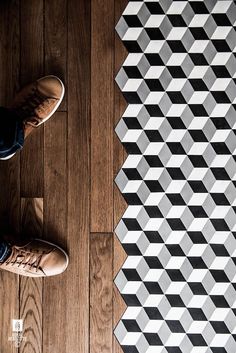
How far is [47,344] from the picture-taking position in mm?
1448

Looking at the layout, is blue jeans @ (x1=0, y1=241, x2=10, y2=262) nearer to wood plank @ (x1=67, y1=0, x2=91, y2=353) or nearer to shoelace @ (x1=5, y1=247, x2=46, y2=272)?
shoelace @ (x1=5, y1=247, x2=46, y2=272)

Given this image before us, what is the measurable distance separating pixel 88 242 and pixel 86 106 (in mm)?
353

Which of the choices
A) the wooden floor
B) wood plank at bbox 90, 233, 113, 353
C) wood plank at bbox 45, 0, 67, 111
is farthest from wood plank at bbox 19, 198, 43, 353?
wood plank at bbox 45, 0, 67, 111

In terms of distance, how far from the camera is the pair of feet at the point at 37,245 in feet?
4.67

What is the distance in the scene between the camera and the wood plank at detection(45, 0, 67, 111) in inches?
57.1

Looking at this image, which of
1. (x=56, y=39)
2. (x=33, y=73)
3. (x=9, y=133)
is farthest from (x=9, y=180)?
(x=56, y=39)

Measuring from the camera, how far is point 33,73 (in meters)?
1.46

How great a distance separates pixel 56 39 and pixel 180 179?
487mm

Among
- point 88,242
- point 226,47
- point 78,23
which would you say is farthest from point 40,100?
point 226,47

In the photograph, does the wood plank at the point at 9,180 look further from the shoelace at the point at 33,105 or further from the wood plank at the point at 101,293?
the wood plank at the point at 101,293

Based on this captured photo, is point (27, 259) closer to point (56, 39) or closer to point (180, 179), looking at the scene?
point (180, 179)

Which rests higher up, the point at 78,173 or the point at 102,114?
the point at 102,114

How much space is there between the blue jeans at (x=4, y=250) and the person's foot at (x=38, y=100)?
28cm

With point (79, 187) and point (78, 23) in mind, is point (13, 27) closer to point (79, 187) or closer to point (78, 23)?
point (78, 23)
